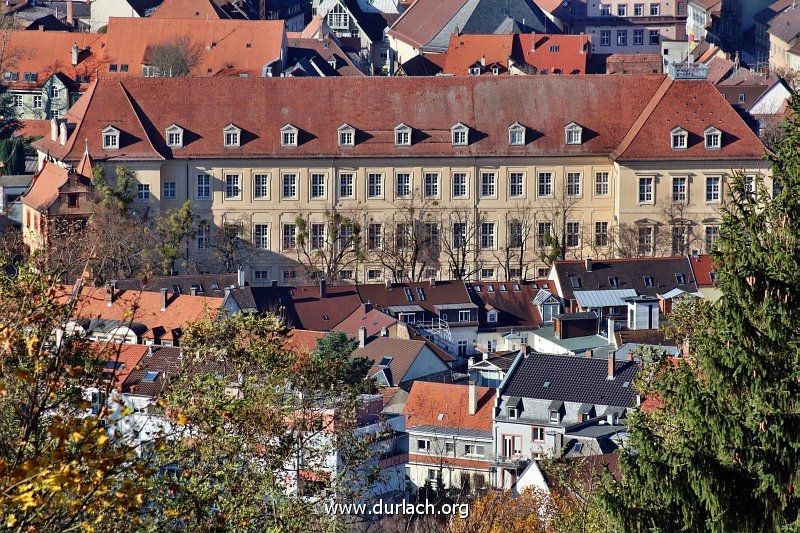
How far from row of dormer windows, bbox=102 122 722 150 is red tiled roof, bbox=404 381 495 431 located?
84.3 feet

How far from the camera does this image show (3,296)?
72.3 ft

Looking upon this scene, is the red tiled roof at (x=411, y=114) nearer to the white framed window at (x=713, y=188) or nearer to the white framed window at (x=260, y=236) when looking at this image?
the white framed window at (x=713, y=188)

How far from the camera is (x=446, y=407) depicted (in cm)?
5975

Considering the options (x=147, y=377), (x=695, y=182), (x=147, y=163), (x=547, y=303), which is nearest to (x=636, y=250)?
(x=695, y=182)

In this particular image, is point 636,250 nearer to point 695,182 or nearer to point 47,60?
point 695,182

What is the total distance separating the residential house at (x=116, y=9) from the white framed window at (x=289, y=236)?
138 feet

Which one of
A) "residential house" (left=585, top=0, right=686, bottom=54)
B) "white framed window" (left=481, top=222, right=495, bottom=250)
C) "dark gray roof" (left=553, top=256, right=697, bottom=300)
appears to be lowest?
"dark gray roof" (left=553, top=256, right=697, bottom=300)

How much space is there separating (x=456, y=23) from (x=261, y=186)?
43.1 m

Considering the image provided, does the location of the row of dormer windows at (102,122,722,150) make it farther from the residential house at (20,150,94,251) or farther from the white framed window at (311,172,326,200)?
the residential house at (20,150,94,251)

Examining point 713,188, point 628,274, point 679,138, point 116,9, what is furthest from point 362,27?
point 628,274

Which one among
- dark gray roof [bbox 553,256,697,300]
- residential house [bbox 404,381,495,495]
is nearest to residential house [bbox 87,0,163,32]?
dark gray roof [bbox 553,256,697,300]

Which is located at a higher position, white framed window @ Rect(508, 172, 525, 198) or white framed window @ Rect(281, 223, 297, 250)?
white framed window @ Rect(508, 172, 525, 198)

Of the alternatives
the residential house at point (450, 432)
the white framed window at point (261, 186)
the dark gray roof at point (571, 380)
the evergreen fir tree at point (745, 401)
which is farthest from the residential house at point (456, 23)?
the evergreen fir tree at point (745, 401)

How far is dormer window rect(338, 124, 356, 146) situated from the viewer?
3371 inches
